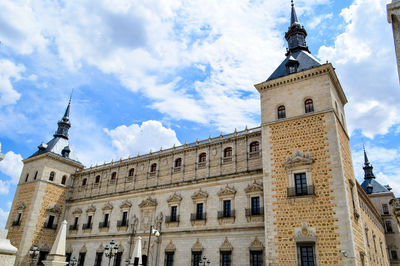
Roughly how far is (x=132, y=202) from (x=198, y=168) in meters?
8.35

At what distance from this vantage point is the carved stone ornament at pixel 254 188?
24156mm

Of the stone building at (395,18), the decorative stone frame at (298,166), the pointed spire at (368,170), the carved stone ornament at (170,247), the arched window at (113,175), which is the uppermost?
the pointed spire at (368,170)

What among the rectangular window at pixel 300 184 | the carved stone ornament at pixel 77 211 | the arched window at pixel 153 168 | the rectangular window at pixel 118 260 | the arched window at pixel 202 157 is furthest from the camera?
the carved stone ornament at pixel 77 211

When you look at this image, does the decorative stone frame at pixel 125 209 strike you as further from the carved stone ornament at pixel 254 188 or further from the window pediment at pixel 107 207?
the carved stone ornament at pixel 254 188

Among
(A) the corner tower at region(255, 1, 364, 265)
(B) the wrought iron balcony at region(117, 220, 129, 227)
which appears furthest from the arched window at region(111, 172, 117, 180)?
(A) the corner tower at region(255, 1, 364, 265)

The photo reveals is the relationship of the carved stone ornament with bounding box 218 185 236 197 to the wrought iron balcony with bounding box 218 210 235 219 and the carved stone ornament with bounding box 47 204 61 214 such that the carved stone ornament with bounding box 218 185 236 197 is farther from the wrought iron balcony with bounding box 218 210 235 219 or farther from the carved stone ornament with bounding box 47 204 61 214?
the carved stone ornament with bounding box 47 204 61 214

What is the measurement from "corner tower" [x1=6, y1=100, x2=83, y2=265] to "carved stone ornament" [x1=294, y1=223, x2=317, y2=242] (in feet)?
93.5

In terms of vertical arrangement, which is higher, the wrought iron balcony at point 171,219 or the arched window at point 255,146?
the arched window at point 255,146

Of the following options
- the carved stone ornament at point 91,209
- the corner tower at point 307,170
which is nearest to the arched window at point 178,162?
the corner tower at point 307,170

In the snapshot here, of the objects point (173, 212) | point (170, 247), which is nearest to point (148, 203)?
point (173, 212)

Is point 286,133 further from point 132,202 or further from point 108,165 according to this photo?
point 108,165

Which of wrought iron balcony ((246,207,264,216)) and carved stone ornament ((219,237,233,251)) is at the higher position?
wrought iron balcony ((246,207,264,216))

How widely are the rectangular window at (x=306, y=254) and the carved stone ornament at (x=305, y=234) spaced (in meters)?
0.36

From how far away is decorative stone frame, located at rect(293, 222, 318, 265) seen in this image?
18625 mm
